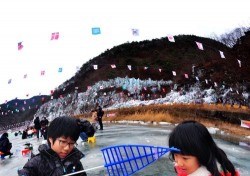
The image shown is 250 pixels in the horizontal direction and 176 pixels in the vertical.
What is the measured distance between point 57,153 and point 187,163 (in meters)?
1.33

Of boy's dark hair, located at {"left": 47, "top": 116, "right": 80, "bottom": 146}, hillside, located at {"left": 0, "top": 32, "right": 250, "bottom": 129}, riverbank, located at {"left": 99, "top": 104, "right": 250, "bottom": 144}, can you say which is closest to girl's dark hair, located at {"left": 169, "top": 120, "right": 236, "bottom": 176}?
boy's dark hair, located at {"left": 47, "top": 116, "right": 80, "bottom": 146}

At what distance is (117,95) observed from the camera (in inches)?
→ 2913

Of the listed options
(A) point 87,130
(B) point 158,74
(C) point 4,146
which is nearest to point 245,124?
(A) point 87,130

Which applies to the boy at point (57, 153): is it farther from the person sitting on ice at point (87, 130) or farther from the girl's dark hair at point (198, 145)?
the person sitting on ice at point (87, 130)

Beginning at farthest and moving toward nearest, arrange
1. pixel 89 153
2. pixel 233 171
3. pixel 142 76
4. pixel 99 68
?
pixel 99 68 < pixel 142 76 < pixel 89 153 < pixel 233 171

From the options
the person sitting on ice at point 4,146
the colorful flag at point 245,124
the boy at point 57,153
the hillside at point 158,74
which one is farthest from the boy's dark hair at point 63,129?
the hillside at point 158,74

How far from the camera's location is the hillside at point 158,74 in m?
32.3

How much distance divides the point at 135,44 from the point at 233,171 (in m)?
109

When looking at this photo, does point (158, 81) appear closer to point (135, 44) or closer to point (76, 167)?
point (135, 44)

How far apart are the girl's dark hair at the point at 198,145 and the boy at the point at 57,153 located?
1.13m

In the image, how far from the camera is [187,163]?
265 cm

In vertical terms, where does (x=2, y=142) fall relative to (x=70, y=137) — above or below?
below

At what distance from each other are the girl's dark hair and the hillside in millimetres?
26217

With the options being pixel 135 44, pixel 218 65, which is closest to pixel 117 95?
pixel 218 65
